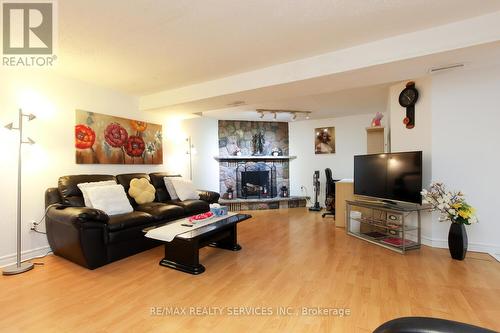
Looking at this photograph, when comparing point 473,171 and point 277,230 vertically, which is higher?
point 473,171

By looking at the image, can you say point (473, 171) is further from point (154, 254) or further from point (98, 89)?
point (98, 89)

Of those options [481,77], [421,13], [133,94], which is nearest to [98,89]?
[133,94]

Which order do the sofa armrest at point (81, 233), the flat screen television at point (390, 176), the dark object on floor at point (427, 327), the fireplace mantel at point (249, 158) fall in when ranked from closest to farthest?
the dark object on floor at point (427, 327) < the sofa armrest at point (81, 233) < the flat screen television at point (390, 176) < the fireplace mantel at point (249, 158)

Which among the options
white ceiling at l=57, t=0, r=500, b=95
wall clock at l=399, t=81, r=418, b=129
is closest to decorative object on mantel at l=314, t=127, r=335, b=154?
wall clock at l=399, t=81, r=418, b=129

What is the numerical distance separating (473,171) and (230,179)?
15.6 ft

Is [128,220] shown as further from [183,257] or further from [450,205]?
[450,205]

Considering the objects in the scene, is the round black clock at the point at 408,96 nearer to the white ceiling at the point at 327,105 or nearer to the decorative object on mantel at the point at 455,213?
the white ceiling at the point at 327,105

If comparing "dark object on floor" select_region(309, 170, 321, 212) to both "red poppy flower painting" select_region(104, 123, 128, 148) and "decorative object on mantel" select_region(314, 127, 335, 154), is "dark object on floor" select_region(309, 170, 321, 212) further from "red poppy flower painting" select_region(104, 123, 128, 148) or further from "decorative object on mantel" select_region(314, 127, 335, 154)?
"red poppy flower painting" select_region(104, 123, 128, 148)

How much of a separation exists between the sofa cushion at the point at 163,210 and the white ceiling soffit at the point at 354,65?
1.65 meters

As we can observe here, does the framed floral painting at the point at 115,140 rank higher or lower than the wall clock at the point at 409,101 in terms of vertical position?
lower

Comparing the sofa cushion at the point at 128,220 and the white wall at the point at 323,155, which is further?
the white wall at the point at 323,155

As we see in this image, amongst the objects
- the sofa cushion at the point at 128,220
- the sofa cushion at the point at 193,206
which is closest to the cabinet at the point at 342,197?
the sofa cushion at the point at 193,206

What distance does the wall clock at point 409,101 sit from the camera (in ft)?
10.9

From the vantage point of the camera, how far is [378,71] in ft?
8.43
